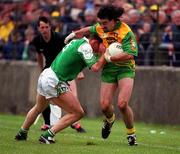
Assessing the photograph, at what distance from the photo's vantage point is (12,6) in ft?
77.2

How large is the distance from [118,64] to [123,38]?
49 cm

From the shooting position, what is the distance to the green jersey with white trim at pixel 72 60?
12281 millimetres

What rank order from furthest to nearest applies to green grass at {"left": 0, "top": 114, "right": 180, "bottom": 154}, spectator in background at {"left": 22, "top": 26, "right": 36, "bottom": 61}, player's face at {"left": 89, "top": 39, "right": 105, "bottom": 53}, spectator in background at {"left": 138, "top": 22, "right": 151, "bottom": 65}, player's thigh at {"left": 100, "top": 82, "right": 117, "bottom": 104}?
spectator in background at {"left": 22, "top": 26, "right": 36, "bottom": 61} → spectator in background at {"left": 138, "top": 22, "right": 151, "bottom": 65} → player's thigh at {"left": 100, "top": 82, "right": 117, "bottom": 104} → player's face at {"left": 89, "top": 39, "right": 105, "bottom": 53} → green grass at {"left": 0, "top": 114, "right": 180, "bottom": 154}

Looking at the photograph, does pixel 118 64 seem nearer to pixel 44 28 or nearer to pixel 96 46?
pixel 96 46

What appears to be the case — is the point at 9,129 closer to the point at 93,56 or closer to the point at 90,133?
the point at 90,133

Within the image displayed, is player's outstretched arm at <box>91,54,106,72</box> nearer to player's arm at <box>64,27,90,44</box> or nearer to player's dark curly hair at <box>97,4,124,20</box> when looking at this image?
player's dark curly hair at <box>97,4,124,20</box>

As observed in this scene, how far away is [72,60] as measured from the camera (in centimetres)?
1244

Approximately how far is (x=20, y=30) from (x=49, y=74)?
1046 centimetres

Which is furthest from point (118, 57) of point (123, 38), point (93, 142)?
point (93, 142)

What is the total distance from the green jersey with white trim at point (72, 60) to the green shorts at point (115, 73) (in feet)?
2.30

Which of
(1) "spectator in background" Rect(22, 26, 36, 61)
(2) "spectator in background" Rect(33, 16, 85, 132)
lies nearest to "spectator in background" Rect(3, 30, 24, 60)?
(1) "spectator in background" Rect(22, 26, 36, 61)

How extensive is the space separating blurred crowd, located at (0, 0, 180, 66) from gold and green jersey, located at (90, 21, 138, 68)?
13.3 ft

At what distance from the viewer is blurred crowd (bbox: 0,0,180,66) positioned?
18.9 metres

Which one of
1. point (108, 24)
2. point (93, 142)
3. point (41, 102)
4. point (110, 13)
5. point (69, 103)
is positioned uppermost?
point (110, 13)
